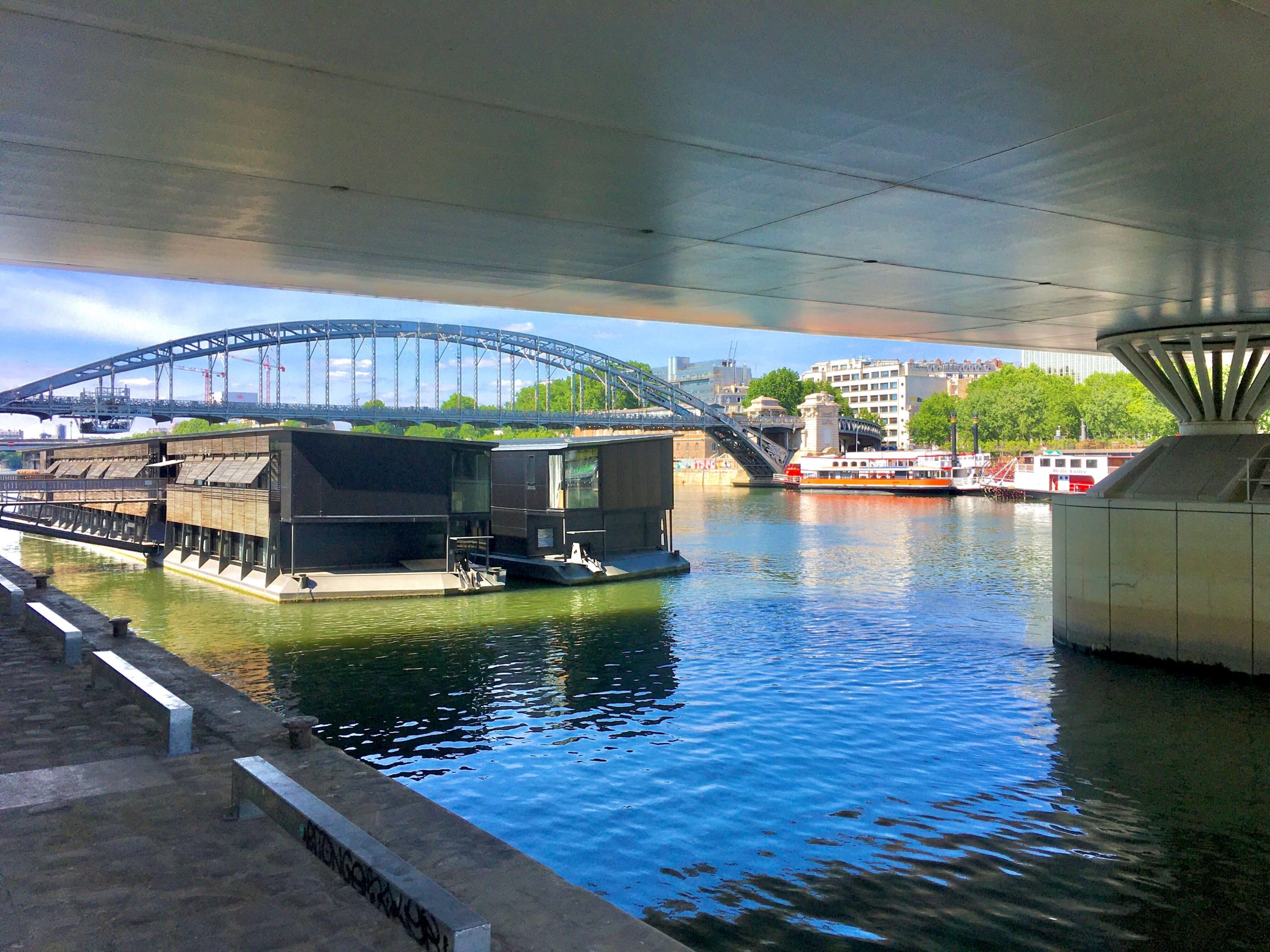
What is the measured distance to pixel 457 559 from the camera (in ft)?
125

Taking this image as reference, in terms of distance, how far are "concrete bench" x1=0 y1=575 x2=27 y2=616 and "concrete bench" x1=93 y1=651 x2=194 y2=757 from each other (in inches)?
376

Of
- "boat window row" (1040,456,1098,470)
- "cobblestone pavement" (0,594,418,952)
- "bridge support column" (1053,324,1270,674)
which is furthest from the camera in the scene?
"boat window row" (1040,456,1098,470)

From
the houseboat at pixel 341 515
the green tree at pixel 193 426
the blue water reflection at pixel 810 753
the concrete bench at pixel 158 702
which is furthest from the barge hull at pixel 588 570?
the green tree at pixel 193 426

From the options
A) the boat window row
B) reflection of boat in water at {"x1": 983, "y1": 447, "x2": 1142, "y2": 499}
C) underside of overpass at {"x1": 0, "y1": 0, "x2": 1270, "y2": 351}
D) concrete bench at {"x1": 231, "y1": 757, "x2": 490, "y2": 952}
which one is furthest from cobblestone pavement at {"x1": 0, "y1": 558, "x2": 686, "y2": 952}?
the boat window row

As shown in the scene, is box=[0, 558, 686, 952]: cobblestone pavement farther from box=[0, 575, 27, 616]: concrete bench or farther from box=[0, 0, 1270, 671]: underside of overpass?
box=[0, 575, 27, 616]: concrete bench

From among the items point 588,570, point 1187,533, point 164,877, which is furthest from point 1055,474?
point 164,877

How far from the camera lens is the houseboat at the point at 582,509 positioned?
4247cm

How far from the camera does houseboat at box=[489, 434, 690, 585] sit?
42.5 meters

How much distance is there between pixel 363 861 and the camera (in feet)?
24.4

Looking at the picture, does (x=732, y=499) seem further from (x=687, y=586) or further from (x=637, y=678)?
(x=637, y=678)

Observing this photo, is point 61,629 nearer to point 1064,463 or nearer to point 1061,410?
point 1064,463

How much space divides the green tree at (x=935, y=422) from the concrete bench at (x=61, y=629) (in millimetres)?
162643

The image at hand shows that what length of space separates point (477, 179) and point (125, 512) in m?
51.9

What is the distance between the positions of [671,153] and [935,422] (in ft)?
562
